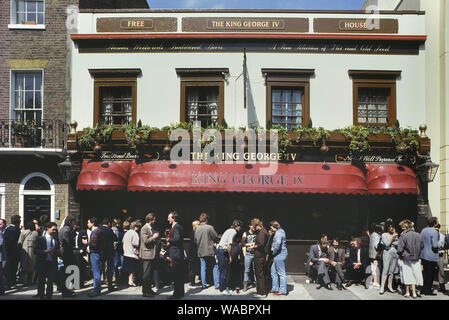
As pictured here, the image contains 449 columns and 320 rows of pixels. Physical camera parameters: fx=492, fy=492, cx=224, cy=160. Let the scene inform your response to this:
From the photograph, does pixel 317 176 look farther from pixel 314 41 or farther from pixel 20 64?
pixel 20 64

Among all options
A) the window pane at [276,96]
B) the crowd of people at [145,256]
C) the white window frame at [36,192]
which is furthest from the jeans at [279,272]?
the white window frame at [36,192]

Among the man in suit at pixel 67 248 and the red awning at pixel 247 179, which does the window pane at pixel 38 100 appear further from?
the man in suit at pixel 67 248

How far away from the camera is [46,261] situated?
37.7 feet

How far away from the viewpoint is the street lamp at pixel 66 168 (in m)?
15.5

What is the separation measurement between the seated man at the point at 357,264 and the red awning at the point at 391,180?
1.92 m

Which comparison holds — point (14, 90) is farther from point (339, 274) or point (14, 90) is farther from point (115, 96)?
point (339, 274)

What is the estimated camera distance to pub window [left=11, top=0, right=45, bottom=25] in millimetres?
17422

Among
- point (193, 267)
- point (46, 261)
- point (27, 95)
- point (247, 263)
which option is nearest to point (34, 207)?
point (27, 95)

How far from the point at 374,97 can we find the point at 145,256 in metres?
9.38

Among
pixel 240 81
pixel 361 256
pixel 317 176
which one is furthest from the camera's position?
pixel 240 81

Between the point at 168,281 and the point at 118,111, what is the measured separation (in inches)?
241

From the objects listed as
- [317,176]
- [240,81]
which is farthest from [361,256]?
[240,81]

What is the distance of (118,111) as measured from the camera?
55.2 feet

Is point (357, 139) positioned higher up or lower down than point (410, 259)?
higher up
